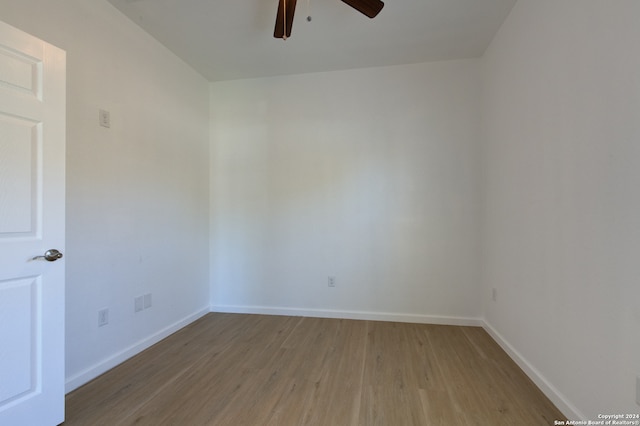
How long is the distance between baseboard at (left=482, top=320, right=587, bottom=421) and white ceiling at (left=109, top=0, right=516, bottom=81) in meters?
2.74

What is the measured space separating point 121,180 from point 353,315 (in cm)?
262

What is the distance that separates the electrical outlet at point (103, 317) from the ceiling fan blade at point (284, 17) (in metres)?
2.45

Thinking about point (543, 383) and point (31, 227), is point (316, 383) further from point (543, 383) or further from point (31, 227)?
point (31, 227)

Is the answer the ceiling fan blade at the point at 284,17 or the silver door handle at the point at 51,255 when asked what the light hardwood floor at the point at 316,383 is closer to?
the silver door handle at the point at 51,255

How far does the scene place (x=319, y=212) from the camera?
3279 mm

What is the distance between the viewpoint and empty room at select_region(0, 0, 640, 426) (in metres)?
1.44

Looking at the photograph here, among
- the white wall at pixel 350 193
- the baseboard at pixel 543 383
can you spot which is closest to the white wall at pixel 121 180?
the white wall at pixel 350 193

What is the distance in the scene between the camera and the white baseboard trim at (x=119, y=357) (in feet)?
6.31

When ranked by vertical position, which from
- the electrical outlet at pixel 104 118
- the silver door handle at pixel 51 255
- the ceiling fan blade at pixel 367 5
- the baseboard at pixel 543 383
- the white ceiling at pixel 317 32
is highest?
the white ceiling at pixel 317 32

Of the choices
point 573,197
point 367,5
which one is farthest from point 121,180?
point 573,197

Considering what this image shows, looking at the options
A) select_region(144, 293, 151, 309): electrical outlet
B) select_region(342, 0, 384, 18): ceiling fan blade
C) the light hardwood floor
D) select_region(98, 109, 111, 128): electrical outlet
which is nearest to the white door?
the light hardwood floor

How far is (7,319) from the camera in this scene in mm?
1389

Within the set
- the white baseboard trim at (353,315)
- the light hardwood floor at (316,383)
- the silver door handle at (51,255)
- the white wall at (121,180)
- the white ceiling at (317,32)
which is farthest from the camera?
the white baseboard trim at (353,315)

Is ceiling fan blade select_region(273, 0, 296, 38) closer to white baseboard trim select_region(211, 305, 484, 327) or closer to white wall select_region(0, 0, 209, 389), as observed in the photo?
white wall select_region(0, 0, 209, 389)
